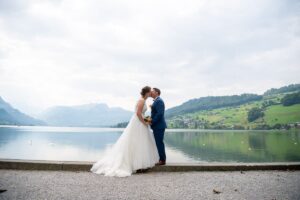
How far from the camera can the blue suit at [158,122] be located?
32.1 feet

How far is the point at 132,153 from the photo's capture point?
9461 millimetres

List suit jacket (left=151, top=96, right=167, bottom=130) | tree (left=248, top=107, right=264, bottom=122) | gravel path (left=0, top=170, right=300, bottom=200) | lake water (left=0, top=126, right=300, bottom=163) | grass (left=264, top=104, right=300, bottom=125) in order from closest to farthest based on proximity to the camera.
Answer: gravel path (left=0, top=170, right=300, bottom=200), suit jacket (left=151, top=96, right=167, bottom=130), lake water (left=0, top=126, right=300, bottom=163), grass (left=264, top=104, right=300, bottom=125), tree (left=248, top=107, right=264, bottom=122)

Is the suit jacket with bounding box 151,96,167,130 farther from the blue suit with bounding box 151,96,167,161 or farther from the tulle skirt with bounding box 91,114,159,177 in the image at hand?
the tulle skirt with bounding box 91,114,159,177

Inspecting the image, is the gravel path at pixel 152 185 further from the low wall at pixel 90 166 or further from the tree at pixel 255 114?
the tree at pixel 255 114

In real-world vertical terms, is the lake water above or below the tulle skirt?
below

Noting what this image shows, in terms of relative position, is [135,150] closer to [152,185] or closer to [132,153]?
[132,153]

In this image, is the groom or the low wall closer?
the low wall

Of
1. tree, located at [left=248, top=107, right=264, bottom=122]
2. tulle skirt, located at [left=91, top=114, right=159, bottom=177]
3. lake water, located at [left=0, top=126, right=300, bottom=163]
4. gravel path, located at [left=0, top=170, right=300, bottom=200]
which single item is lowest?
lake water, located at [left=0, top=126, right=300, bottom=163]

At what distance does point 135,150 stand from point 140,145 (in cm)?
24

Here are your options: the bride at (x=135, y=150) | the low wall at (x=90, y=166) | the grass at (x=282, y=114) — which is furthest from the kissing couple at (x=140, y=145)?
the grass at (x=282, y=114)

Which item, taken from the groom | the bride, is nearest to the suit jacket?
the groom

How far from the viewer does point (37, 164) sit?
31.1ft

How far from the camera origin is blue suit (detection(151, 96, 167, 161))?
32.1 ft

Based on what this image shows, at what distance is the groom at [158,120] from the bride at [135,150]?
0.16 metres
